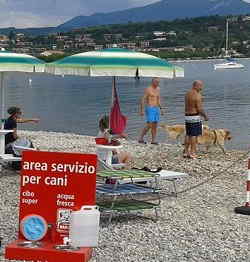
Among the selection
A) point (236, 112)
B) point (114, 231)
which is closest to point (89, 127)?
point (236, 112)

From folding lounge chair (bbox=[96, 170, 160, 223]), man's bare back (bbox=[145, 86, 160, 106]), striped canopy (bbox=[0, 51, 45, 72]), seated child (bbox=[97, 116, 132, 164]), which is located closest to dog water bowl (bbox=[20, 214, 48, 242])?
folding lounge chair (bbox=[96, 170, 160, 223])

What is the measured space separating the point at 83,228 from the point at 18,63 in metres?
4.88

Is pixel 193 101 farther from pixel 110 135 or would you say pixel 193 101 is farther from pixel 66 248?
pixel 66 248

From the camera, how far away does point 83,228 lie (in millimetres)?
5953

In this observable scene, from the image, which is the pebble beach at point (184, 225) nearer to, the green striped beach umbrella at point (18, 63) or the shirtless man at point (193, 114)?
the shirtless man at point (193, 114)

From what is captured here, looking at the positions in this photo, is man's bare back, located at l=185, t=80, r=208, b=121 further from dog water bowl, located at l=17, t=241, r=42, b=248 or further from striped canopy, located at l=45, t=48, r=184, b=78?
dog water bowl, located at l=17, t=241, r=42, b=248

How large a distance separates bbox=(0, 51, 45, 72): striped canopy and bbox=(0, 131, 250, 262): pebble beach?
63.6 inches

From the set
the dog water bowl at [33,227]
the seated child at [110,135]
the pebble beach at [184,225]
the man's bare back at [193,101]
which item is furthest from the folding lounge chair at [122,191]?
the man's bare back at [193,101]

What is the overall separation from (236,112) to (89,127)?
366 inches

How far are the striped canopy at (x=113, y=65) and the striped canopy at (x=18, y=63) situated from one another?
687 mm

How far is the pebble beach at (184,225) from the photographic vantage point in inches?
256

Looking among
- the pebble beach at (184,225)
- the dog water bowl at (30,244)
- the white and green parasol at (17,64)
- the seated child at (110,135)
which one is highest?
the white and green parasol at (17,64)

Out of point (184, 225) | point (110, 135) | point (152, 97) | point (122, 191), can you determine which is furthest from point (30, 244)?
point (152, 97)

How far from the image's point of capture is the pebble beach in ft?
21.3
